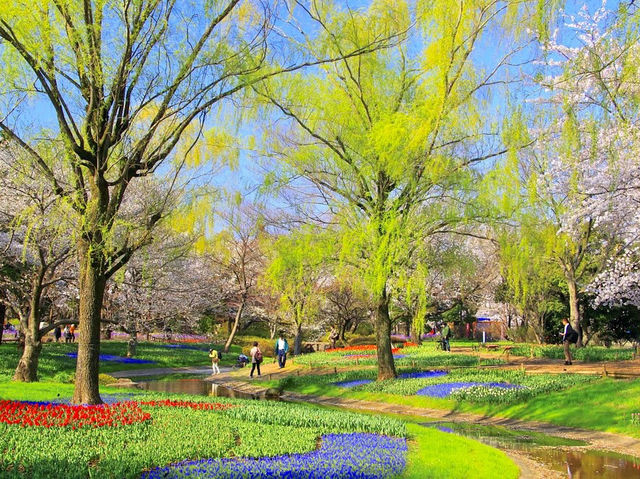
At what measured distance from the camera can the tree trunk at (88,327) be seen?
11.6m

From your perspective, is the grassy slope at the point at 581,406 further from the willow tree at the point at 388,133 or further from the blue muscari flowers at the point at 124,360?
the blue muscari flowers at the point at 124,360

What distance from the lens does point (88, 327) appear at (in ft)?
38.4

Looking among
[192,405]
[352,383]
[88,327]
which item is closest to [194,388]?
[352,383]

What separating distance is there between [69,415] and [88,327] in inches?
90.5

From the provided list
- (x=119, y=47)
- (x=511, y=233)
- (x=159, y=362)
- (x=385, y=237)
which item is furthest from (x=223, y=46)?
(x=159, y=362)

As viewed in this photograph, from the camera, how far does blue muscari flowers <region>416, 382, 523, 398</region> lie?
54.2 feet

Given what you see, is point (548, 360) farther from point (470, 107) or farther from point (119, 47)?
point (119, 47)

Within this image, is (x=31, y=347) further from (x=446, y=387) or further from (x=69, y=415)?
(x=446, y=387)

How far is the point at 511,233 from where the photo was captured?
16953 mm

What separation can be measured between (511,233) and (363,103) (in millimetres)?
6062

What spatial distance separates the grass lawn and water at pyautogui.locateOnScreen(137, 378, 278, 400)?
29.2 feet

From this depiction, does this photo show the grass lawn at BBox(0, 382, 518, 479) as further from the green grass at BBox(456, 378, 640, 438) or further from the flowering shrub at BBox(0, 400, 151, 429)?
the green grass at BBox(456, 378, 640, 438)

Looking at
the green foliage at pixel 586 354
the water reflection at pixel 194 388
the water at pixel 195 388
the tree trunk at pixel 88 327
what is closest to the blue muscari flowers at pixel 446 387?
the water at pixel 195 388

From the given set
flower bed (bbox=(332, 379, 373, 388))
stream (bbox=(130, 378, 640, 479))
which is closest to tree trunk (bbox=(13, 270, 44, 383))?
flower bed (bbox=(332, 379, 373, 388))
